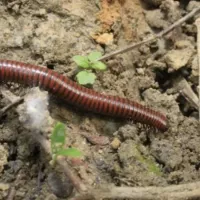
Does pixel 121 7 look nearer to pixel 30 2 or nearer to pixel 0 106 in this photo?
pixel 30 2

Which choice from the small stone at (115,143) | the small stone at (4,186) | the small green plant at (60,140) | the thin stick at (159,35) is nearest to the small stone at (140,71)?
the thin stick at (159,35)

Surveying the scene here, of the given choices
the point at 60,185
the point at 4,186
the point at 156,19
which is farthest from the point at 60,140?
the point at 156,19

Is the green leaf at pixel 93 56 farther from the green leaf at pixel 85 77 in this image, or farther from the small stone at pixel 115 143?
the small stone at pixel 115 143

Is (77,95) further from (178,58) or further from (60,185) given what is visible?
(178,58)

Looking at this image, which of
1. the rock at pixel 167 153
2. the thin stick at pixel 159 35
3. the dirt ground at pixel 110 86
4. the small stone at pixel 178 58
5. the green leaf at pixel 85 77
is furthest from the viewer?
the small stone at pixel 178 58

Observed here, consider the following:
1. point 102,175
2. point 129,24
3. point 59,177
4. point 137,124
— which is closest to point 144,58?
point 129,24

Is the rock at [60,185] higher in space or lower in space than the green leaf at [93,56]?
lower

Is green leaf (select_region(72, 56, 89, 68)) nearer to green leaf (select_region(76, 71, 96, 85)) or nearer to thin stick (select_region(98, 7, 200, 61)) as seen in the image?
green leaf (select_region(76, 71, 96, 85))
